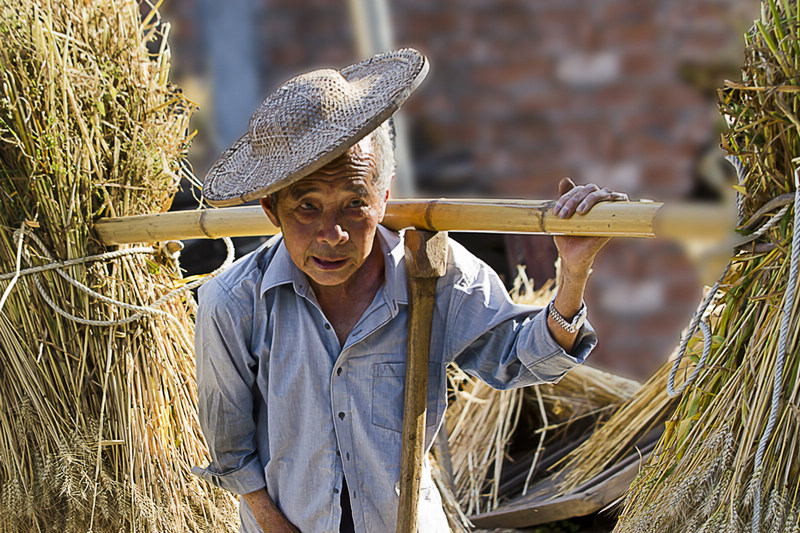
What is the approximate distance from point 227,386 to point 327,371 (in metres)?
0.21

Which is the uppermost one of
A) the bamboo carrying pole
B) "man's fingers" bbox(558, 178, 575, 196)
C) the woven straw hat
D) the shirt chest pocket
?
the woven straw hat

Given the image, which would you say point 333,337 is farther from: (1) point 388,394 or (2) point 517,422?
(2) point 517,422

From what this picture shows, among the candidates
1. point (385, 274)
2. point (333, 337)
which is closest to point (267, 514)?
point (333, 337)

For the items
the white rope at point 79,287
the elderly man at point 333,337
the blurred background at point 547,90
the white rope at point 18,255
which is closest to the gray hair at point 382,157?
the elderly man at point 333,337

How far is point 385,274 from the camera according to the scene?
70.4 inches

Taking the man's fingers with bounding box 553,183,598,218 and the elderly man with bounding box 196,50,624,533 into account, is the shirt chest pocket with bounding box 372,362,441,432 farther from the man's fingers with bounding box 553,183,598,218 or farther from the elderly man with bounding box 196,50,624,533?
the man's fingers with bounding box 553,183,598,218

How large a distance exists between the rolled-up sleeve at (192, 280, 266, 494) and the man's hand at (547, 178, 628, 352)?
0.63 m

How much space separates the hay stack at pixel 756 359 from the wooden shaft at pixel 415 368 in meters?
0.43

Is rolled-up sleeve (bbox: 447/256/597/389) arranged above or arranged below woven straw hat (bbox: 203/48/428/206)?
below

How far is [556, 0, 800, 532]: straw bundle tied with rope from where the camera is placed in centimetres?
131

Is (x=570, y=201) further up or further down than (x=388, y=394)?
further up

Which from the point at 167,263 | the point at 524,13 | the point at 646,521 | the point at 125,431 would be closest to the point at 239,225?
the point at 167,263

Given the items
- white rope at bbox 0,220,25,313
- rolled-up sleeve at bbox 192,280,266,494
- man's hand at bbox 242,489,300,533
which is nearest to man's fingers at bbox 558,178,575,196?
rolled-up sleeve at bbox 192,280,266,494

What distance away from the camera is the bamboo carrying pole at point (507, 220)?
1420mm
